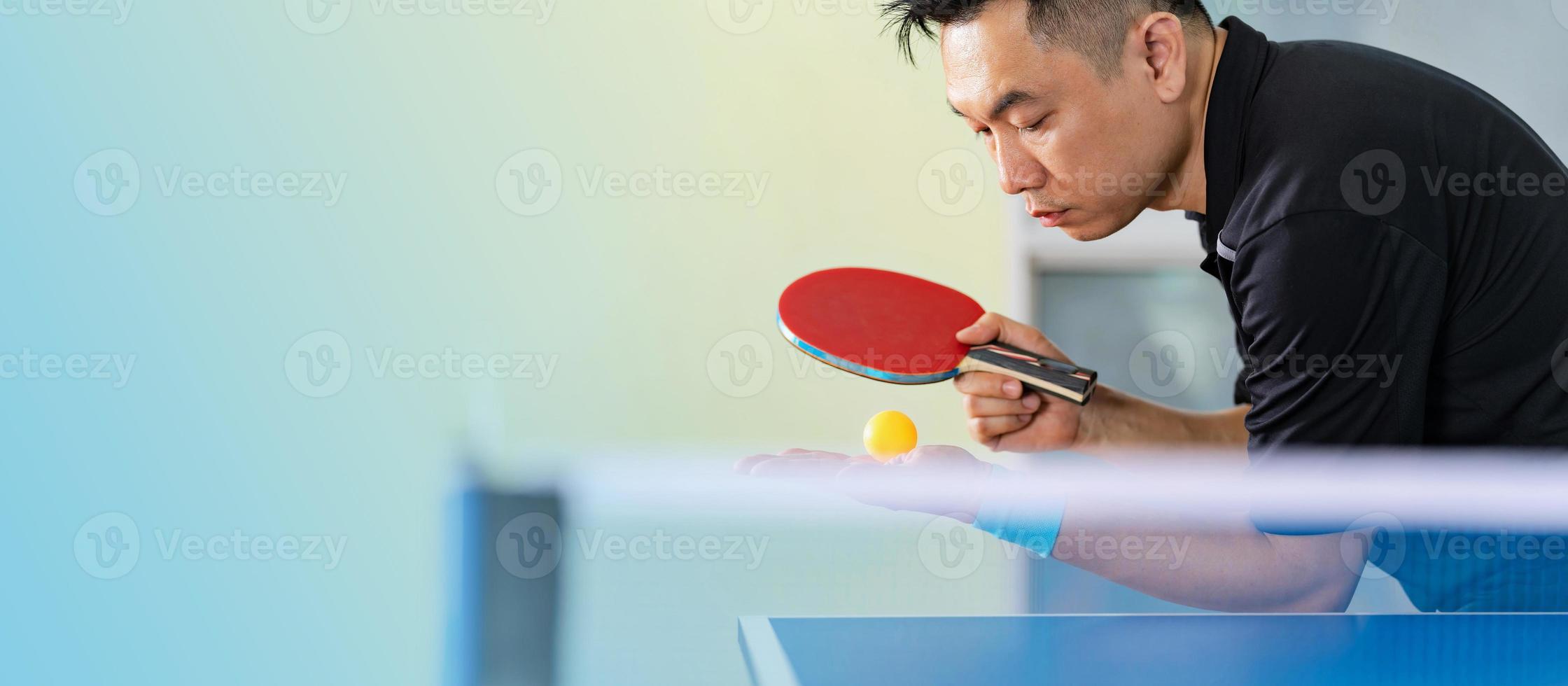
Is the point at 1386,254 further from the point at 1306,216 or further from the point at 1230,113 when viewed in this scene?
the point at 1230,113

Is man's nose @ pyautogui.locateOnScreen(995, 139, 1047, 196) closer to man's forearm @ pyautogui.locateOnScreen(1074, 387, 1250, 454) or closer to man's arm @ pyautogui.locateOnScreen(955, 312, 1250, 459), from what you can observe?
man's arm @ pyautogui.locateOnScreen(955, 312, 1250, 459)

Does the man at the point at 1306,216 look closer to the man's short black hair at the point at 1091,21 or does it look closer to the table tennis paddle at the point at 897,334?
the man's short black hair at the point at 1091,21

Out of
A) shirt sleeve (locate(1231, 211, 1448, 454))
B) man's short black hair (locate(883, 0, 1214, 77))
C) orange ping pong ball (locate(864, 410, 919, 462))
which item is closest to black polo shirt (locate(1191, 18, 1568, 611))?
shirt sleeve (locate(1231, 211, 1448, 454))

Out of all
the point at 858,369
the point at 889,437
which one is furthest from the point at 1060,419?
the point at 858,369

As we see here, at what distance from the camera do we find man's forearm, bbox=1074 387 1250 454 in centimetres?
183

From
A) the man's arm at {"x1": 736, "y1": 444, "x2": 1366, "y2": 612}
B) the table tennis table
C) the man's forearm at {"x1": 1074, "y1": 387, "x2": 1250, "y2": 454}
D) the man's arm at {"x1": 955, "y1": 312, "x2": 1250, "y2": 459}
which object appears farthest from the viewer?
the man's forearm at {"x1": 1074, "y1": 387, "x2": 1250, "y2": 454}

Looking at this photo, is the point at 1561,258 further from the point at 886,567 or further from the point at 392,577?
the point at 392,577

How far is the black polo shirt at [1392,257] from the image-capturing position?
3.94 ft

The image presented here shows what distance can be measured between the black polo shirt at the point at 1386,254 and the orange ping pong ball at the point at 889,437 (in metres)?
0.62

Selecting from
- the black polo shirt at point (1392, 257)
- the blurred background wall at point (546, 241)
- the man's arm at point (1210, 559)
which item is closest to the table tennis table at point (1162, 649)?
the man's arm at point (1210, 559)

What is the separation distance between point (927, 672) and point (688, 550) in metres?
2.00

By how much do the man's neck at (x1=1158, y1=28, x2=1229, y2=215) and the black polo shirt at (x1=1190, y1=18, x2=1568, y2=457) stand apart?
10 cm

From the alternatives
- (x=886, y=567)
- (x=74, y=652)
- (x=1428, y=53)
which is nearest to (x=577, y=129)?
(x=886, y=567)

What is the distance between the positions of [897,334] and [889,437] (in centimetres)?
30
